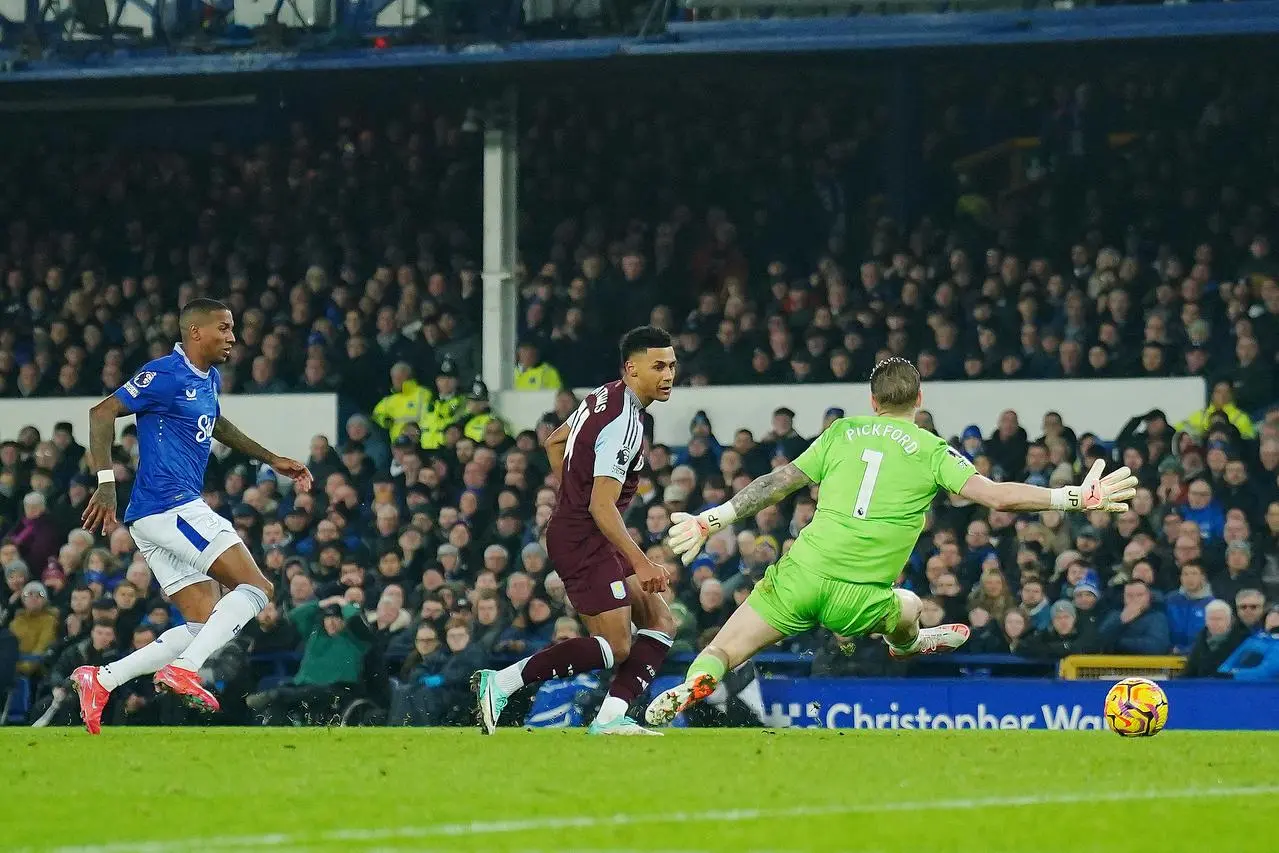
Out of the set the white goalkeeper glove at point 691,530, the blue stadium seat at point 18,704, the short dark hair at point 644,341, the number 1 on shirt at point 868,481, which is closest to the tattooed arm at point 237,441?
the short dark hair at point 644,341

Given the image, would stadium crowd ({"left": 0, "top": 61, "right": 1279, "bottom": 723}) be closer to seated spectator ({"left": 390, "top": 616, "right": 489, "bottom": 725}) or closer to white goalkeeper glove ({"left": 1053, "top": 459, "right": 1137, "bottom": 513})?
seated spectator ({"left": 390, "top": 616, "right": 489, "bottom": 725})

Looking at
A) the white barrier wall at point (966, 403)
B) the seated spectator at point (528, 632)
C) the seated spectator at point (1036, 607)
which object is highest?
the white barrier wall at point (966, 403)

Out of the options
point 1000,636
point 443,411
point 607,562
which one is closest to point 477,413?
point 443,411

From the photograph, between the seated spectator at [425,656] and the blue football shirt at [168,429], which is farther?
the seated spectator at [425,656]

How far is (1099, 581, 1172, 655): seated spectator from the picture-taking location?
13867mm

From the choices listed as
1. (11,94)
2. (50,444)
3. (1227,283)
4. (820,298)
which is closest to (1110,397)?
(1227,283)

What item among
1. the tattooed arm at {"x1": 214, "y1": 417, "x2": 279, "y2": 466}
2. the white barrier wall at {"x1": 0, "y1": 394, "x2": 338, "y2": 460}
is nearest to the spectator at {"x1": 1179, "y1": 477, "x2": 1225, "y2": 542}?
the tattooed arm at {"x1": 214, "y1": 417, "x2": 279, "y2": 466}

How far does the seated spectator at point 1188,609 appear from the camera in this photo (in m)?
13.9

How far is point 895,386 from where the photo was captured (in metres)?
9.17

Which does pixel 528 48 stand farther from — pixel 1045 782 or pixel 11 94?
pixel 1045 782

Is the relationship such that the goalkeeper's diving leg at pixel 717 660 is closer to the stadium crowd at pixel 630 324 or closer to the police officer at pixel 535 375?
the stadium crowd at pixel 630 324

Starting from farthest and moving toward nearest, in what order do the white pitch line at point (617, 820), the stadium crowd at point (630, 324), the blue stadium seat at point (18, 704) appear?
the blue stadium seat at point (18, 704), the stadium crowd at point (630, 324), the white pitch line at point (617, 820)

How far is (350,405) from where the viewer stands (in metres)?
19.6

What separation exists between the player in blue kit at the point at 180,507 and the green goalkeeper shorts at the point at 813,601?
8.14 ft
